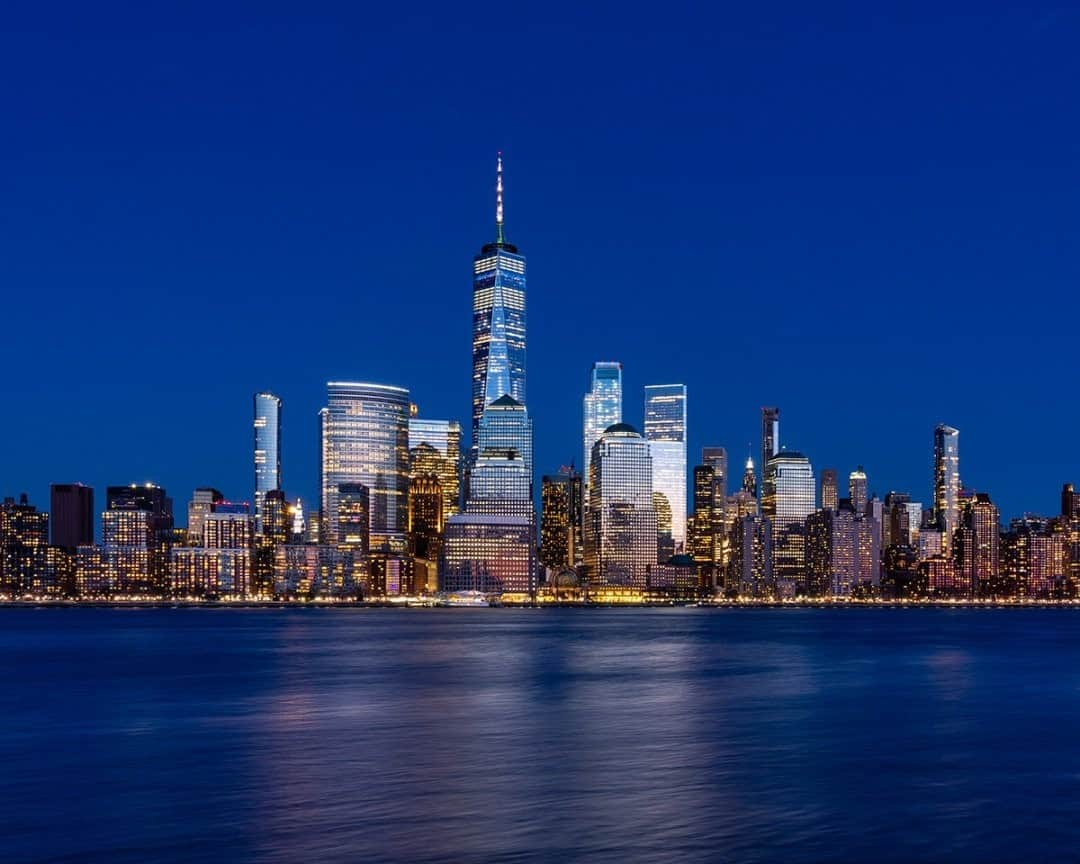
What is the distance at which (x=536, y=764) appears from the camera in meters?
53.1

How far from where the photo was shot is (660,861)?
3569cm

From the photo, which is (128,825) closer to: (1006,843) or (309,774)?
(309,774)

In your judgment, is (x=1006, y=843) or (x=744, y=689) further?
(x=744, y=689)

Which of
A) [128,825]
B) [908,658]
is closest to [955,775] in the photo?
[128,825]

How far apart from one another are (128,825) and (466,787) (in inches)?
460

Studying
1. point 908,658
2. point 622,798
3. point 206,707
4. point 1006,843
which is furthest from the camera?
point 908,658

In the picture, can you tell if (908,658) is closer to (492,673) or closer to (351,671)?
(492,673)

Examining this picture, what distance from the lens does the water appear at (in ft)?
126

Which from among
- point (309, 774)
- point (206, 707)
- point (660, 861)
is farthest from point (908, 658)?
point (660, 861)

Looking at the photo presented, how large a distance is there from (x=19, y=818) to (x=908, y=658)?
10398 centimetres

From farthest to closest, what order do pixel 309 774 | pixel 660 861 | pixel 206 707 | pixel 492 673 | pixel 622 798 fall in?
pixel 492 673, pixel 206 707, pixel 309 774, pixel 622 798, pixel 660 861

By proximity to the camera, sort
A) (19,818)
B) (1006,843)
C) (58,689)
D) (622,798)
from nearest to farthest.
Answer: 1. (1006,843)
2. (19,818)
3. (622,798)
4. (58,689)

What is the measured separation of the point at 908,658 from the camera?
5167 inches

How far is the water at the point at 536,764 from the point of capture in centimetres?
3838
